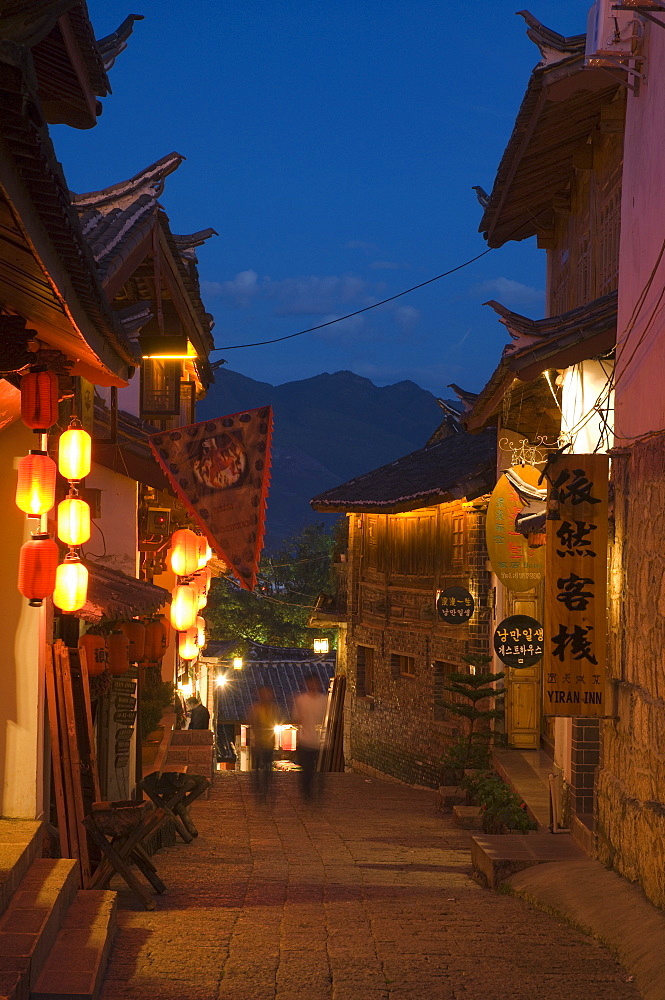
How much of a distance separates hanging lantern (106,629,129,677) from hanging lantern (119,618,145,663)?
0.62 meters

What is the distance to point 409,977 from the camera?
22.6 feet

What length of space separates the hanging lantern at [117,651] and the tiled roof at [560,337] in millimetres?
5628

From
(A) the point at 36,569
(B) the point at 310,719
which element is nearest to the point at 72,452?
(A) the point at 36,569

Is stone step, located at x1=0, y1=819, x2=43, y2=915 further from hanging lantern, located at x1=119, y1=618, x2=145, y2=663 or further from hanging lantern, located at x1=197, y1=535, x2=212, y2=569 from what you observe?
hanging lantern, located at x1=197, y1=535, x2=212, y2=569

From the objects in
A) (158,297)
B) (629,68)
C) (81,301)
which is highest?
(629,68)

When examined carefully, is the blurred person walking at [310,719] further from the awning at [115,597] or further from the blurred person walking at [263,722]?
the awning at [115,597]

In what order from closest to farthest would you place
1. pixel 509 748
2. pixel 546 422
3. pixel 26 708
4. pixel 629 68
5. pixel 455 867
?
pixel 26 708 < pixel 629 68 < pixel 455 867 < pixel 546 422 < pixel 509 748

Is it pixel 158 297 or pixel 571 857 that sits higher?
pixel 158 297

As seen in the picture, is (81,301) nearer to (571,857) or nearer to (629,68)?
(629,68)

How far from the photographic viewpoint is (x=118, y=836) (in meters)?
9.03

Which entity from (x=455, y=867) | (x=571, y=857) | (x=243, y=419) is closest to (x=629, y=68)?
(x=243, y=419)

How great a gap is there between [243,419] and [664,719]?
5913mm

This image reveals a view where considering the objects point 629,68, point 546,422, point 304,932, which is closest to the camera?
point 304,932

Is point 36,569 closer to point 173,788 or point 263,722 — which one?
point 173,788
